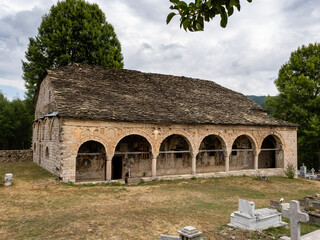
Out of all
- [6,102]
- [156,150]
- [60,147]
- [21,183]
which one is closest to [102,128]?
[60,147]

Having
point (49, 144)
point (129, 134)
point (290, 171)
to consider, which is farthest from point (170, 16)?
point (290, 171)

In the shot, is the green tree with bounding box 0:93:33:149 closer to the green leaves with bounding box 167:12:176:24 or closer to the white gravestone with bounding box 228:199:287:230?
the white gravestone with bounding box 228:199:287:230

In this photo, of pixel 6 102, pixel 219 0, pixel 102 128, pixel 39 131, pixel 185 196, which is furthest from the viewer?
pixel 6 102

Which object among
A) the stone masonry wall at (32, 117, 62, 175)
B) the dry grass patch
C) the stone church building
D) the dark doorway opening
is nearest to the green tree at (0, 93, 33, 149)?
the stone church building

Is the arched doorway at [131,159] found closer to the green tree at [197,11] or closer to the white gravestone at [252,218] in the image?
the white gravestone at [252,218]

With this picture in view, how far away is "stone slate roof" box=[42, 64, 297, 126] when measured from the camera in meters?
14.2

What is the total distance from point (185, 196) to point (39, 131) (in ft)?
46.5

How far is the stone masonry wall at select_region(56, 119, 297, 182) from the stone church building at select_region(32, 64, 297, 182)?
50mm

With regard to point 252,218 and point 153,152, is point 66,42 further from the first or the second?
point 252,218

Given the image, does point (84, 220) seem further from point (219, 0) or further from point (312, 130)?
point (312, 130)

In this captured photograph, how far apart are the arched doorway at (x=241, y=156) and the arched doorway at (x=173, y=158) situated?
4.36m

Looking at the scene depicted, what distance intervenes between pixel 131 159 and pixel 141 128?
305cm

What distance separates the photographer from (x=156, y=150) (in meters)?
15.4

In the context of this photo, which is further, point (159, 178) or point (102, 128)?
point (159, 178)
